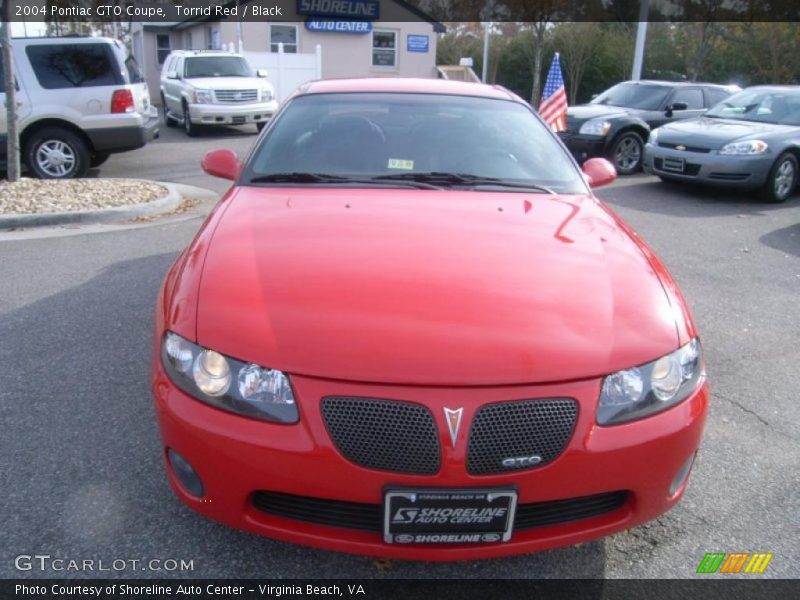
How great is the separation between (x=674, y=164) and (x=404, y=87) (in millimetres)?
6624

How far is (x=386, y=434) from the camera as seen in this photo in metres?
1.95

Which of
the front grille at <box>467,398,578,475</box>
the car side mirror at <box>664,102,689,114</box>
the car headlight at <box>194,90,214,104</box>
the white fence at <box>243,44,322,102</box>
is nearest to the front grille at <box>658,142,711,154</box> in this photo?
the car side mirror at <box>664,102,689,114</box>

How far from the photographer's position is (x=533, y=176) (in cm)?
343

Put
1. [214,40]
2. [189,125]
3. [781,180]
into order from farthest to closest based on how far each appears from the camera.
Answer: [214,40]
[189,125]
[781,180]

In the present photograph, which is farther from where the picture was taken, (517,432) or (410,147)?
(410,147)

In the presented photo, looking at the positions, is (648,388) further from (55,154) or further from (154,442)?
(55,154)

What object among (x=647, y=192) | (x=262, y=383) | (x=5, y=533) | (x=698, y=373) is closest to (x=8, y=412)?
(x=5, y=533)

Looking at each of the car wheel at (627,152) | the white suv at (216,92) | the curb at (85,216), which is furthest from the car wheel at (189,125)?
the car wheel at (627,152)

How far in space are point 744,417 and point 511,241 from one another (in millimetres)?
1720

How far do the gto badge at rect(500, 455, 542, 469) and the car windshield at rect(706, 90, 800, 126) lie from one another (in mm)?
9633

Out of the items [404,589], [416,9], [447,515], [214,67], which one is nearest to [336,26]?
[416,9]

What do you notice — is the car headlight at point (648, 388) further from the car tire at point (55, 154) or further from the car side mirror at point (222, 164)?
the car tire at point (55, 154)

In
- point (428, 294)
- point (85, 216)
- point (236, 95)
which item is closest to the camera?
point (428, 294)

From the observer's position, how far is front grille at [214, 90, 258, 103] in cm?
1452
